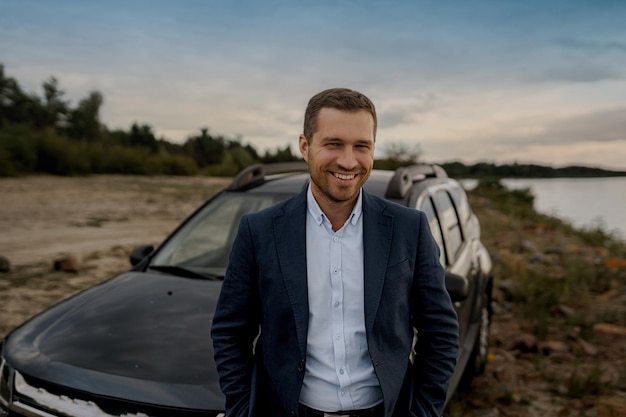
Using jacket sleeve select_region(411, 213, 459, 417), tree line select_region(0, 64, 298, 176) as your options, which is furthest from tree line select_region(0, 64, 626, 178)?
jacket sleeve select_region(411, 213, 459, 417)

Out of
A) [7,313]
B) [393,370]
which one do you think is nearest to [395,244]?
[393,370]

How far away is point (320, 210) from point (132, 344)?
4.36ft

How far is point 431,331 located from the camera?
179 cm

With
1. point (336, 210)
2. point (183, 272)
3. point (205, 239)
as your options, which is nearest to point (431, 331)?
point (336, 210)

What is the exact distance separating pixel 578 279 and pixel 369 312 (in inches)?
286

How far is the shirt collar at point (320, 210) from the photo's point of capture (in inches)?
67.8

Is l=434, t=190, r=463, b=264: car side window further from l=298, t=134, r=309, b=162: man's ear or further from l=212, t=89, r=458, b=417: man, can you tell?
l=298, t=134, r=309, b=162: man's ear

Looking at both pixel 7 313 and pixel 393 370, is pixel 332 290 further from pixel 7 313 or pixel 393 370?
pixel 7 313

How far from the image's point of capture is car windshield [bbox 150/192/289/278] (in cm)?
347

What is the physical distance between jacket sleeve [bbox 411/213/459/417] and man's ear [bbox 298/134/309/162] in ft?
1.42

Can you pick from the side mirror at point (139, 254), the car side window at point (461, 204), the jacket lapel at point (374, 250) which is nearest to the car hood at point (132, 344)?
the side mirror at point (139, 254)

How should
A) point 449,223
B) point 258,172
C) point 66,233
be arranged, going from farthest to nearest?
1. point 66,233
2. point 449,223
3. point 258,172

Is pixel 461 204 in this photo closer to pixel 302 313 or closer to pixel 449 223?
pixel 449 223

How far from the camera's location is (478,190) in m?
33.0
